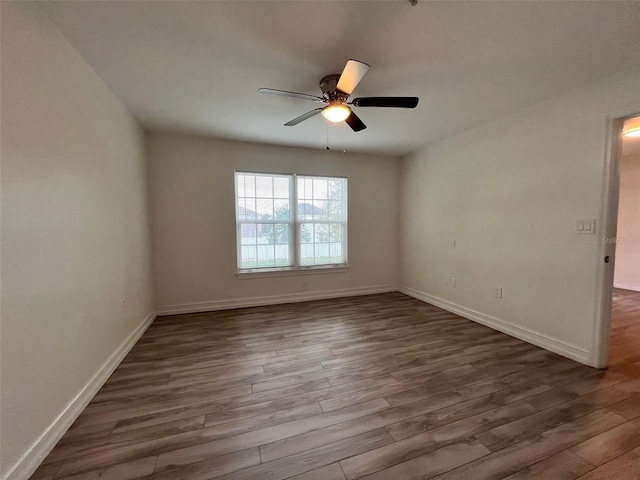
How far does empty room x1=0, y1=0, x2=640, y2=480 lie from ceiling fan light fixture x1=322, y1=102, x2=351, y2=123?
14mm

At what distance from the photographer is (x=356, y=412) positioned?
1.66m

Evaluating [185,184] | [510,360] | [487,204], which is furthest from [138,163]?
[510,360]

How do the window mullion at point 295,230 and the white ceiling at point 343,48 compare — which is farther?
the window mullion at point 295,230

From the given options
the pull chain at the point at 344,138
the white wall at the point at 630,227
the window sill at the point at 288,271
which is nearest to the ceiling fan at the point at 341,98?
the pull chain at the point at 344,138

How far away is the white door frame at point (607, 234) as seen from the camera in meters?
2.08

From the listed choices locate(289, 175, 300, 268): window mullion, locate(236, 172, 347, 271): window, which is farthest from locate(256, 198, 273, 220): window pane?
locate(289, 175, 300, 268): window mullion

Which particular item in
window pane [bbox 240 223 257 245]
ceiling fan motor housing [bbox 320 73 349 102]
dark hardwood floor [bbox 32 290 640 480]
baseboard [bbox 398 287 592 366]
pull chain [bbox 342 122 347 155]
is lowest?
dark hardwood floor [bbox 32 290 640 480]

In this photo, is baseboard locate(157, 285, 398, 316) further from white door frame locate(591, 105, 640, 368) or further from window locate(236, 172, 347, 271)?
white door frame locate(591, 105, 640, 368)

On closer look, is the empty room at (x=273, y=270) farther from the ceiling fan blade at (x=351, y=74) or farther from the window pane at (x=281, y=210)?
the window pane at (x=281, y=210)

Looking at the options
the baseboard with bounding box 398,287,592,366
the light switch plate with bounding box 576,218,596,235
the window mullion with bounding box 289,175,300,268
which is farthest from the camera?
the window mullion with bounding box 289,175,300,268

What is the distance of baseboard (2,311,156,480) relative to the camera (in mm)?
1209

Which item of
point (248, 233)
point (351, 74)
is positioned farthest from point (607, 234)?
point (248, 233)

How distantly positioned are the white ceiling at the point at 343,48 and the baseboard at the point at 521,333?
7.69ft

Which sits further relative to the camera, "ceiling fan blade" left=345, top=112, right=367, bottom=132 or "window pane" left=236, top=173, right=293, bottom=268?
"window pane" left=236, top=173, right=293, bottom=268
